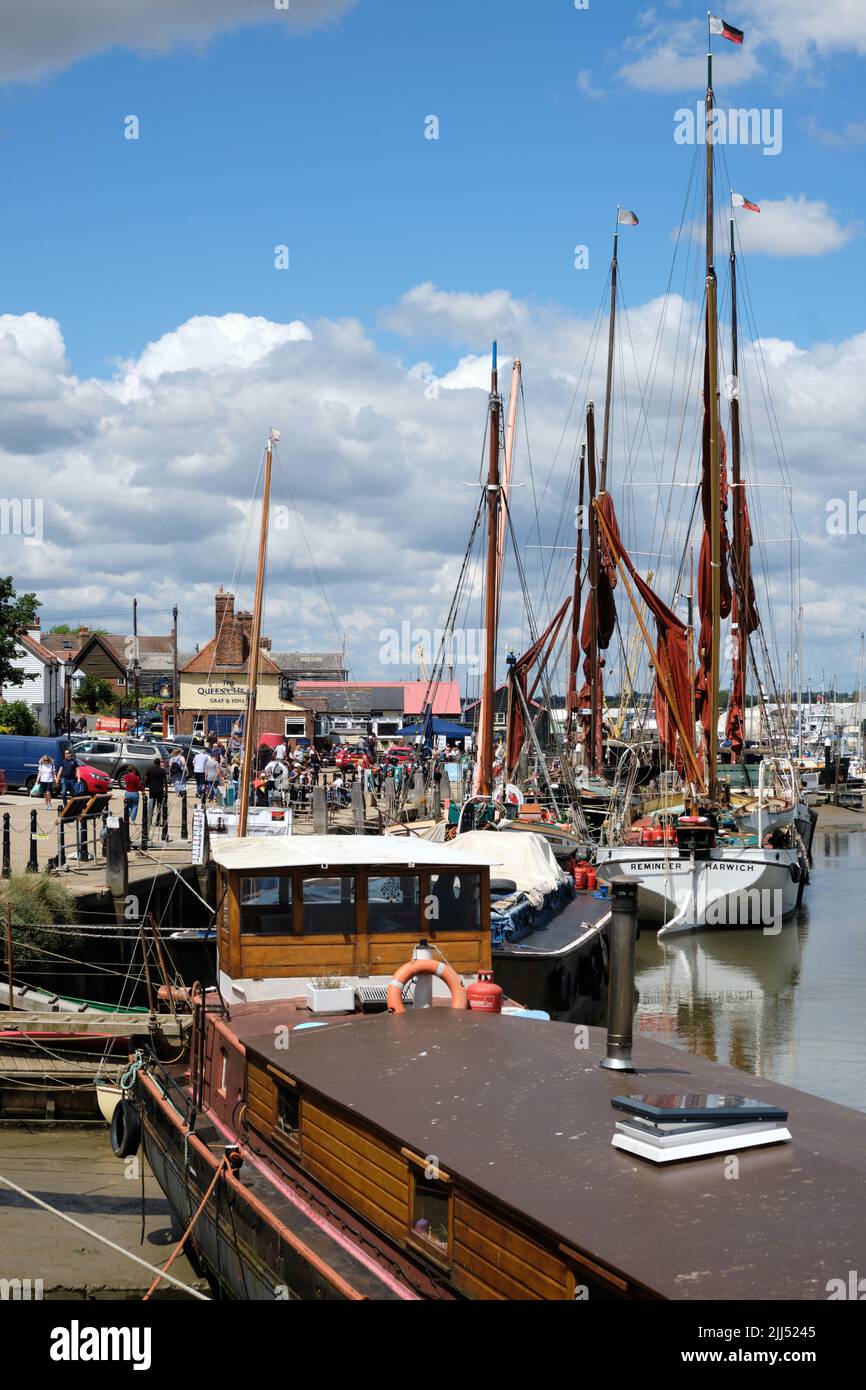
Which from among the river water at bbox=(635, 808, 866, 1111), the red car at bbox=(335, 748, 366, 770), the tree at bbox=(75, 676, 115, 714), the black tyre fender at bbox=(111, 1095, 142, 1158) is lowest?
the river water at bbox=(635, 808, 866, 1111)

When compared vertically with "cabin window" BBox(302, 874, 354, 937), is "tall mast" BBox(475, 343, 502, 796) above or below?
above

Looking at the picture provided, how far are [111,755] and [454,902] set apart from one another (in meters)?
35.2

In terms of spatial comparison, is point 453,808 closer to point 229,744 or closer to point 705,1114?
point 229,744

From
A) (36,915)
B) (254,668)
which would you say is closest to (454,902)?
(36,915)

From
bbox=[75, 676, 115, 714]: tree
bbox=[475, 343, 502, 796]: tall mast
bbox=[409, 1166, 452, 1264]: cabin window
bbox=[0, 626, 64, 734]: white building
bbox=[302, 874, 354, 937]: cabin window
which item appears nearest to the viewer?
bbox=[409, 1166, 452, 1264]: cabin window

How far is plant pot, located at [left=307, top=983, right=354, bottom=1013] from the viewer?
11.7 meters

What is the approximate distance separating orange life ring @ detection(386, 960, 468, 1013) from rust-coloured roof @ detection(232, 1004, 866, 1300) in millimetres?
481

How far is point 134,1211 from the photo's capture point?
13648 millimetres

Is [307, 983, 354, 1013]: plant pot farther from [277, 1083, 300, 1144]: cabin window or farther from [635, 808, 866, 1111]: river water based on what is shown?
[635, 808, 866, 1111]: river water

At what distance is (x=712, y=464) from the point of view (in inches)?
1426

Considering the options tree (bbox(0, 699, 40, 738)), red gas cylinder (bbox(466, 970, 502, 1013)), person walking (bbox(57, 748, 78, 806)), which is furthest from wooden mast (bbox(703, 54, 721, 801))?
tree (bbox(0, 699, 40, 738))

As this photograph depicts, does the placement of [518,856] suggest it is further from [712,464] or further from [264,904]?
[712,464]
